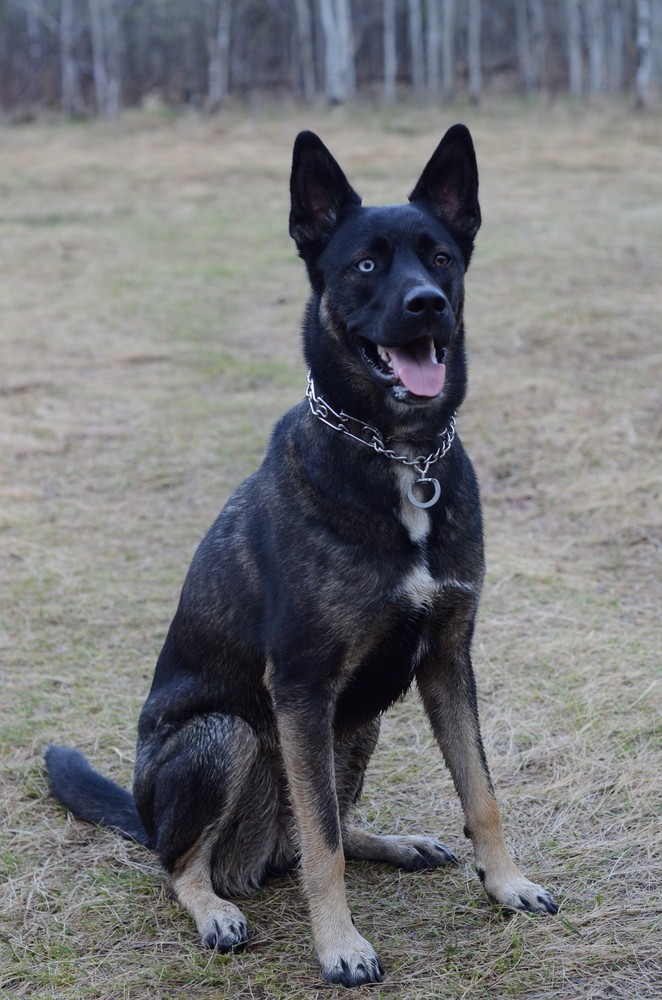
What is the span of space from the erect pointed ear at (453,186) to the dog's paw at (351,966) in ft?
7.13

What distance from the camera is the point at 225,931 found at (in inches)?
127

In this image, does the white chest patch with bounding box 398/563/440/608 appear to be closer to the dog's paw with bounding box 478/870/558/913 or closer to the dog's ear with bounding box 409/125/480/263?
the dog's paw with bounding box 478/870/558/913

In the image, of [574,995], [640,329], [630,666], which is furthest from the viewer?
[640,329]

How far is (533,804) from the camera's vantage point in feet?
13.0

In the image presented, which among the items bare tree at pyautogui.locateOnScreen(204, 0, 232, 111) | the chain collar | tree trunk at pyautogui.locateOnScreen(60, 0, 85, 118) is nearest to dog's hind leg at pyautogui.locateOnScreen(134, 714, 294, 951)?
the chain collar

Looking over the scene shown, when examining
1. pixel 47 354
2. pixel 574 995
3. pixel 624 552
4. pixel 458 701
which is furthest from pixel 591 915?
pixel 47 354

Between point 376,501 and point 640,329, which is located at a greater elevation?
point 376,501

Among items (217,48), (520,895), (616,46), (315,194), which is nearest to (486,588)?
(520,895)

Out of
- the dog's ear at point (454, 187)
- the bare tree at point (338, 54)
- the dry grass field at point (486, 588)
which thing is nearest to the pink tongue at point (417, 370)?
the dog's ear at point (454, 187)

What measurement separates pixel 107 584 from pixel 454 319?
3361mm

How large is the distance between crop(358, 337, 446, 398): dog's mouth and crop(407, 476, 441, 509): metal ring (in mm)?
255

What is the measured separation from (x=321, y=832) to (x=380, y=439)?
3.77 ft

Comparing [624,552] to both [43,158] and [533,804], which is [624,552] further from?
[43,158]

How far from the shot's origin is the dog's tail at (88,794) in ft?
12.6
